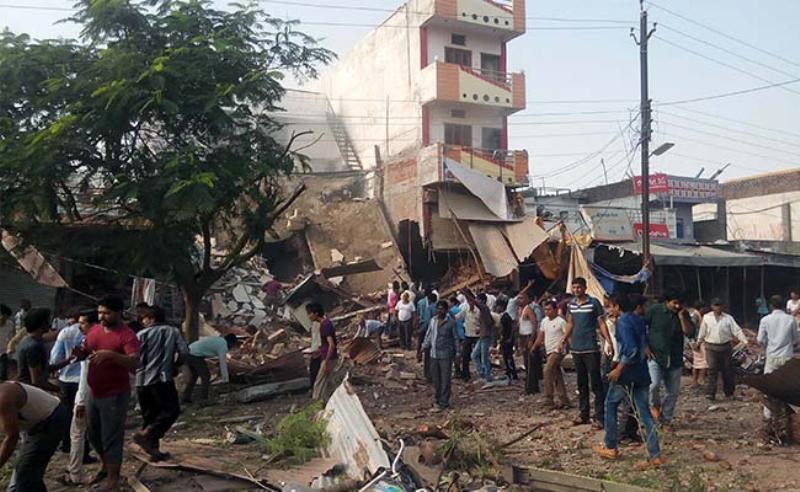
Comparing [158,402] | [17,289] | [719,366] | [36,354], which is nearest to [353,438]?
[158,402]

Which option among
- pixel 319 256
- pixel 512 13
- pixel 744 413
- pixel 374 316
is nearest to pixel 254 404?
pixel 744 413

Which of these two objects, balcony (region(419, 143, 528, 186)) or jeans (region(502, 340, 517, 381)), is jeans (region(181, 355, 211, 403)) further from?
balcony (region(419, 143, 528, 186))

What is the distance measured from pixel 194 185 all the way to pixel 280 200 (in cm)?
261

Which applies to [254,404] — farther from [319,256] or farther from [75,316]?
[319,256]

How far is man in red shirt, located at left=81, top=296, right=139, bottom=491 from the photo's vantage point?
221 inches

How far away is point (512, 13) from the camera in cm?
2975

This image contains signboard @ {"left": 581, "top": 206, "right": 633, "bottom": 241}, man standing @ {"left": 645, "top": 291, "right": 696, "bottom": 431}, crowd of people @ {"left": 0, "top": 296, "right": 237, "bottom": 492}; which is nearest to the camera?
crowd of people @ {"left": 0, "top": 296, "right": 237, "bottom": 492}

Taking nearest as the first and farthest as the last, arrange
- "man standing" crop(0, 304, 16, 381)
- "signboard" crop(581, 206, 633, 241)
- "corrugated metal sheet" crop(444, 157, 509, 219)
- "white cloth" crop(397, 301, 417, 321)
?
"man standing" crop(0, 304, 16, 381) → "white cloth" crop(397, 301, 417, 321) → "corrugated metal sheet" crop(444, 157, 509, 219) → "signboard" crop(581, 206, 633, 241)

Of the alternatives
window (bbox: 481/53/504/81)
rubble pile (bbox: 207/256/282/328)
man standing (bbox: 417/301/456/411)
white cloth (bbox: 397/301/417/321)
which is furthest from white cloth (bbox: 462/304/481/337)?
window (bbox: 481/53/504/81)

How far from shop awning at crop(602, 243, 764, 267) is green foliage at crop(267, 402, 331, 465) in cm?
1563

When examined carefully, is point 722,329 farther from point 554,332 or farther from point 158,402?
point 158,402

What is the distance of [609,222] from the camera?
81.3 feet

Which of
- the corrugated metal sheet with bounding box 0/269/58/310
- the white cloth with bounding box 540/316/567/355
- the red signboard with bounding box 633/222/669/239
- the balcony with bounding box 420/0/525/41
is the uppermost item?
the balcony with bounding box 420/0/525/41

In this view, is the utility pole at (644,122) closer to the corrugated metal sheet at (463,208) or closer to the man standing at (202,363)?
the corrugated metal sheet at (463,208)
